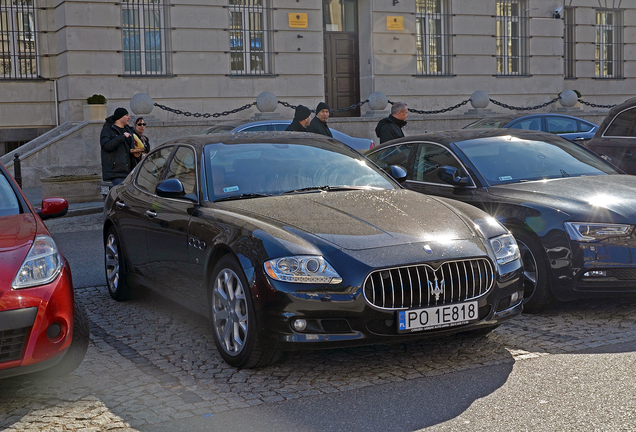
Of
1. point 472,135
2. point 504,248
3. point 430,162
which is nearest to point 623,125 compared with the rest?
point 472,135

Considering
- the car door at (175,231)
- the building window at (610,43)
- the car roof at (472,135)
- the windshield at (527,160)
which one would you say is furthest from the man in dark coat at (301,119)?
the building window at (610,43)

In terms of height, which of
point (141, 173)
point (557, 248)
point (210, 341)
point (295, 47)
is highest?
point (295, 47)

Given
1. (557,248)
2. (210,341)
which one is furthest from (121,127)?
(557,248)

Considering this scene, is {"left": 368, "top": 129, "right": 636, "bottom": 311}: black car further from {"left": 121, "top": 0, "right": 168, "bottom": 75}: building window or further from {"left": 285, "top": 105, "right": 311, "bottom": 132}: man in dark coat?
{"left": 121, "top": 0, "right": 168, "bottom": 75}: building window

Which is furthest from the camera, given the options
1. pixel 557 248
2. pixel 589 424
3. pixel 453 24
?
pixel 453 24

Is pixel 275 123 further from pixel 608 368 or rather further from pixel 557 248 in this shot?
pixel 608 368

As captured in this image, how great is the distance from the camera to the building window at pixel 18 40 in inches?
860

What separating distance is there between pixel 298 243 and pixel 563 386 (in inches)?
66.0

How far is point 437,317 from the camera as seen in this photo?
15.8 feet

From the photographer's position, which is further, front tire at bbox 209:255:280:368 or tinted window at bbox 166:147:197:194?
tinted window at bbox 166:147:197:194

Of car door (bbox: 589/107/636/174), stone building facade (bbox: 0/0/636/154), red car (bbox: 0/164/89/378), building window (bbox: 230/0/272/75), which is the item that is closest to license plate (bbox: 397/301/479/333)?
red car (bbox: 0/164/89/378)

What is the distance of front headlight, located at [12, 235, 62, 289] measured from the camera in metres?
4.53

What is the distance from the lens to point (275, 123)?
15586 mm

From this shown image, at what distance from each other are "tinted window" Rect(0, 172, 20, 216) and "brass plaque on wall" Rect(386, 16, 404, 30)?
65.3 ft
